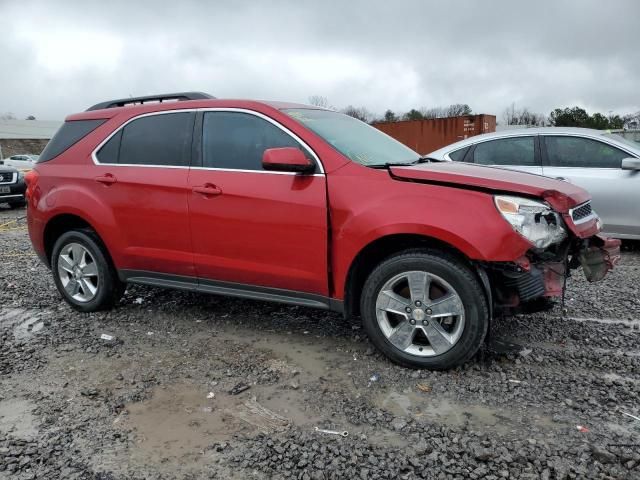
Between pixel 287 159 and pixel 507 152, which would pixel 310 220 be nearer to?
pixel 287 159

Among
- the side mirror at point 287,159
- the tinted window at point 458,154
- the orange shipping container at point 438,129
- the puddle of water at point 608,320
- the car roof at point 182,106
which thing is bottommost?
the puddle of water at point 608,320

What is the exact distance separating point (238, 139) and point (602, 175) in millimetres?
4660

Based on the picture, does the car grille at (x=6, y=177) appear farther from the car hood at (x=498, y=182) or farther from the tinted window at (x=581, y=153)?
the car hood at (x=498, y=182)

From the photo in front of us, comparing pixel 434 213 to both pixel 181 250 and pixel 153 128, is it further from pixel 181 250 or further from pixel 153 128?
pixel 153 128

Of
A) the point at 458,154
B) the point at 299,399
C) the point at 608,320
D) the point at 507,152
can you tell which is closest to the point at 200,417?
the point at 299,399

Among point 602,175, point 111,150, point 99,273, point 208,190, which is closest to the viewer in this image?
point 208,190

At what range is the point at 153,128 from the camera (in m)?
4.40

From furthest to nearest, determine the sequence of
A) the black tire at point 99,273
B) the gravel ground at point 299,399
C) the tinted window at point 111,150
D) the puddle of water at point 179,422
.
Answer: the black tire at point 99,273 < the tinted window at point 111,150 < the puddle of water at point 179,422 < the gravel ground at point 299,399

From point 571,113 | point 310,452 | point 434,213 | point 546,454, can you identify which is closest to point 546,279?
point 434,213

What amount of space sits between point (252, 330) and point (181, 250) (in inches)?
33.6

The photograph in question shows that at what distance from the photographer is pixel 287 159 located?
3.53 meters

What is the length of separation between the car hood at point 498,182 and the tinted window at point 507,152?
11.0ft

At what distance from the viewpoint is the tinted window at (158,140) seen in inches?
166

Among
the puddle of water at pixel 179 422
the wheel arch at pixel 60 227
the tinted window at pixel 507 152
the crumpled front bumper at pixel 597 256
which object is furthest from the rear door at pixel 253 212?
the tinted window at pixel 507 152
